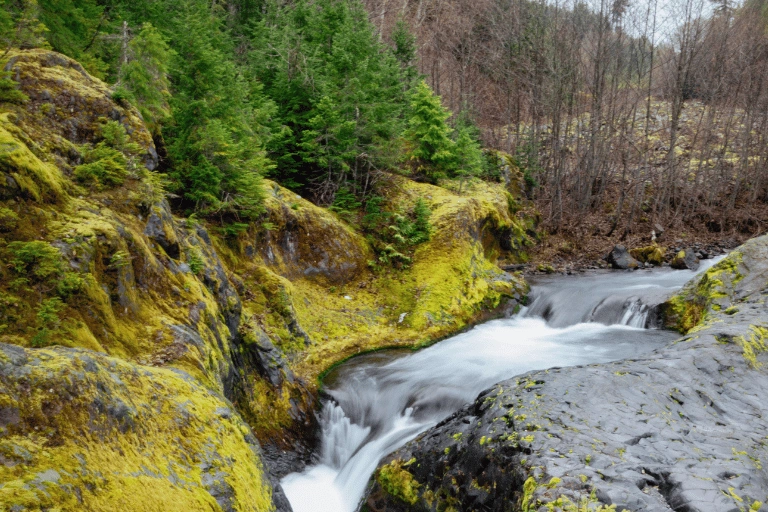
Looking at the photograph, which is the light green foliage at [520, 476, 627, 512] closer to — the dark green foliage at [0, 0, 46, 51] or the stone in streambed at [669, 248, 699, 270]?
the dark green foliage at [0, 0, 46, 51]

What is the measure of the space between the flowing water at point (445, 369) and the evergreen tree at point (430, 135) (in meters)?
5.67

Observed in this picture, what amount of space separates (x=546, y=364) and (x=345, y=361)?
14.3 feet

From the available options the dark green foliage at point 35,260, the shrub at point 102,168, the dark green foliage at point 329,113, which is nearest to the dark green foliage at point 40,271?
the dark green foliage at point 35,260

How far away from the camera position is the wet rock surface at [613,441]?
368cm

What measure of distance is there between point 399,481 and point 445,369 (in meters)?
4.79

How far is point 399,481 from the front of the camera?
5480mm

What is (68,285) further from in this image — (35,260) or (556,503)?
(556,503)

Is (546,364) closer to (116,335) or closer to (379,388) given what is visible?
(379,388)

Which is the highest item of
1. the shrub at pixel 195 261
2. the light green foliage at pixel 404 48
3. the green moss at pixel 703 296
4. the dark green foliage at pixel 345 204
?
the light green foliage at pixel 404 48

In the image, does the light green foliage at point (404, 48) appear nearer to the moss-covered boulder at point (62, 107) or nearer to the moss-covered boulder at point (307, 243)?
the moss-covered boulder at point (307, 243)

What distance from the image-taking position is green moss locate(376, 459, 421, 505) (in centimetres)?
524

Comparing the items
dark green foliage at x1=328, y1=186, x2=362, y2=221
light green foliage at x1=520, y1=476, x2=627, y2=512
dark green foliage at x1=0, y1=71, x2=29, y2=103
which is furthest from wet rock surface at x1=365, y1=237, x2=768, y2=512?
dark green foliage at x1=328, y1=186, x2=362, y2=221

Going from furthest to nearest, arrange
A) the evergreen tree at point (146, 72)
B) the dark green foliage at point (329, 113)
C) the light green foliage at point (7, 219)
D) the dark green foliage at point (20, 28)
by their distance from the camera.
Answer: the dark green foliage at point (329, 113), the evergreen tree at point (146, 72), the dark green foliage at point (20, 28), the light green foliage at point (7, 219)

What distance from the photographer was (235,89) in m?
10.8
